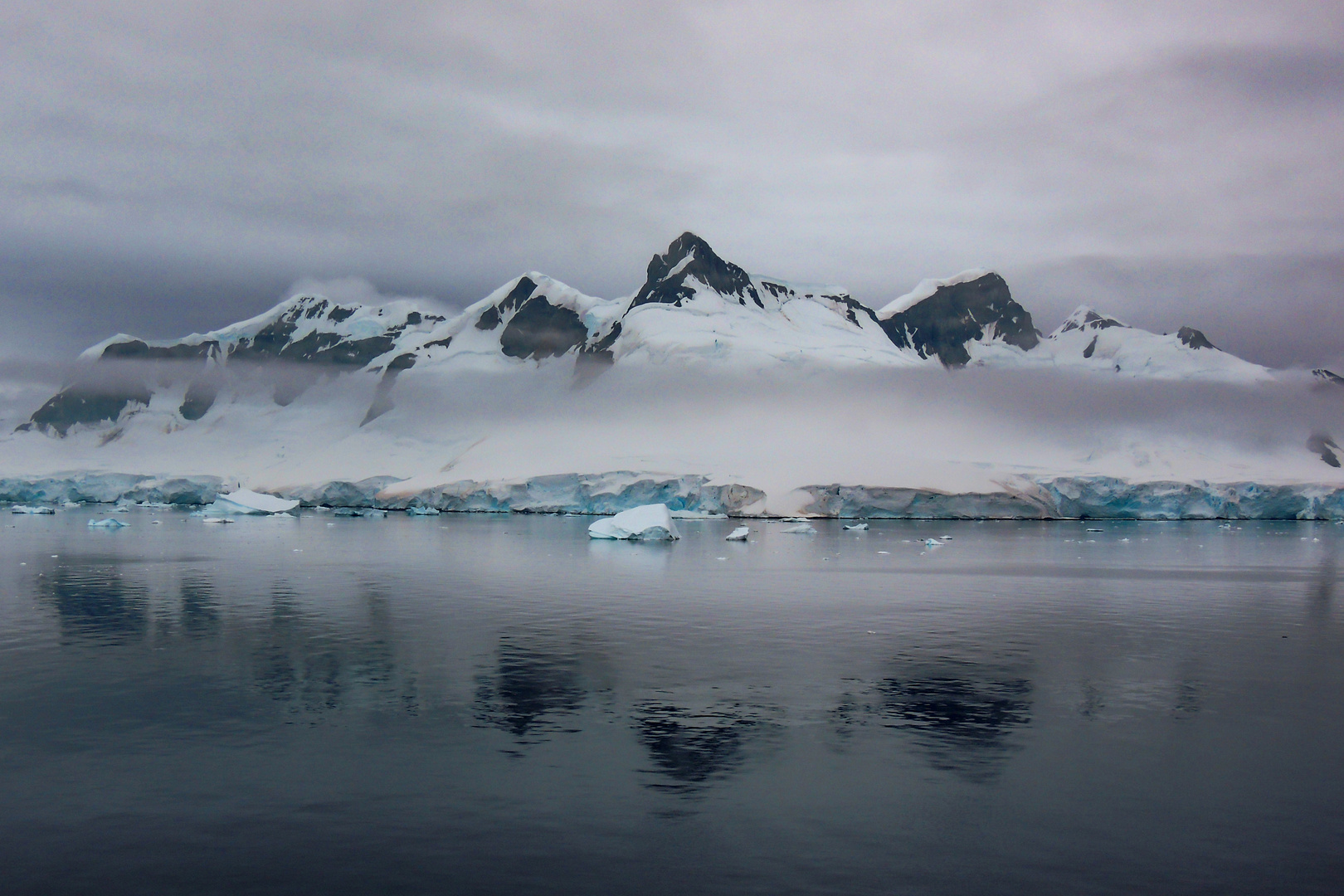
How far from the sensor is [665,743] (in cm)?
1513

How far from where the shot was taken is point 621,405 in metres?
164

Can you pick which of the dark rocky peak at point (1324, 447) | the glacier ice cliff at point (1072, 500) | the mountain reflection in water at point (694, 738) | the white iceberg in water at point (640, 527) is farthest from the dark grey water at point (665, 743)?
the dark rocky peak at point (1324, 447)

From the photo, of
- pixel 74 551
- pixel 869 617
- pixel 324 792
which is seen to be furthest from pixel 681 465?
pixel 324 792

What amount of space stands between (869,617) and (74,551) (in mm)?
44171

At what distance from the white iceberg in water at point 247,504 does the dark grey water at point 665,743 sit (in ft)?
228

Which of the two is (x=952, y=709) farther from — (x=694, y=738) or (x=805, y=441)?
(x=805, y=441)

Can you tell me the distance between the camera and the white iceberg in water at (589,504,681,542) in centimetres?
6600

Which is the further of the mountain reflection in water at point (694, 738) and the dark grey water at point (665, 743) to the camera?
the mountain reflection in water at point (694, 738)

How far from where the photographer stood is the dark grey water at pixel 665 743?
1070 centimetres

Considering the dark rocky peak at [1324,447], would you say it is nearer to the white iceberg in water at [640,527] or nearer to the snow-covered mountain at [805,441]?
the snow-covered mountain at [805,441]

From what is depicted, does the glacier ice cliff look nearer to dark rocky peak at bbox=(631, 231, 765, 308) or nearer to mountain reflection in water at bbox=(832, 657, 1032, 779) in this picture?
mountain reflection in water at bbox=(832, 657, 1032, 779)

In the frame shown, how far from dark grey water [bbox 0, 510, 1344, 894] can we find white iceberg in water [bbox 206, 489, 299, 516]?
6955cm

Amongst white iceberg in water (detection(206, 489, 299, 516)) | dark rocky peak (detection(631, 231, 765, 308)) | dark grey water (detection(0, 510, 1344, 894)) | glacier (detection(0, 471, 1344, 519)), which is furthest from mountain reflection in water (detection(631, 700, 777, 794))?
dark rocky peak (detection(631, 231, 765, 308))

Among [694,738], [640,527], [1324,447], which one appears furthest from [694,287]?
[694,738]
